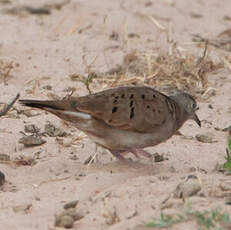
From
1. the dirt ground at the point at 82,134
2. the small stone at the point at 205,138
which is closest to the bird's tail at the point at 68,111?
the dirt ground at the point at 82,134

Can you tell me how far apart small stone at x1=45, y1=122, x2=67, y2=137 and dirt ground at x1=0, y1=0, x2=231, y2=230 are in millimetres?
52

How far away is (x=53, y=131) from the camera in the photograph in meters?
5.99

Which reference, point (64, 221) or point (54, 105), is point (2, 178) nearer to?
point (54, 105)

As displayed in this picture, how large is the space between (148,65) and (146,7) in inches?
99.4

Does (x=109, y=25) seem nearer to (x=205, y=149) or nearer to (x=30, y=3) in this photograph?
(x=30, y=3)

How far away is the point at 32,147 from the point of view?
5699 millimetres

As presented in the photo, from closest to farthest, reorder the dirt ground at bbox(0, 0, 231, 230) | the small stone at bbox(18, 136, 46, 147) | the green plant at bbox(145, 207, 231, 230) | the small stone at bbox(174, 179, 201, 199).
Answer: the green plant at bbox(145, 207, 231, 230), the small stone at bbox(174, 179, 201, 199), the dirt ground at bbox(0, 0, 231, 230), the small stone at bbox(18, 136, 46, 147)

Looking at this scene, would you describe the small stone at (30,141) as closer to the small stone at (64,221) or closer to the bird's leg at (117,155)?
the bird's leg at (117,155)

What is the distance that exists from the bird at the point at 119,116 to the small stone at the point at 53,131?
0.78 metres

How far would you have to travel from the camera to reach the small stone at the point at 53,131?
19.5 ft

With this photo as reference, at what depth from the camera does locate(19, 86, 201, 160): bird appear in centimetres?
509

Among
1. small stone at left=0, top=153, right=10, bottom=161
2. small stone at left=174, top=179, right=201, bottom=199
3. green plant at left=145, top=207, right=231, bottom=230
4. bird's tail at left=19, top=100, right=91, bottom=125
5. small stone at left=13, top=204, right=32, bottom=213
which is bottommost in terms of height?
small stone at left=0, top=153, right=10, bottom=161

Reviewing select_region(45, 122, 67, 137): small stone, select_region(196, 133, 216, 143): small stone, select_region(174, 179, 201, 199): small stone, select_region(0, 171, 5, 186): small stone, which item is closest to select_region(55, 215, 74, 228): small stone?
select_region(174, 179, 201, 199): small stone

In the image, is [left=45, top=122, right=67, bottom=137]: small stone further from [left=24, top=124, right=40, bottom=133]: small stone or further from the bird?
the bird
